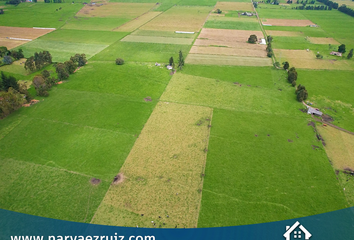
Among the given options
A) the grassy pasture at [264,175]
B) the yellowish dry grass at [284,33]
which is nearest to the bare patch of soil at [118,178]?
the grassy pasture at [264,175]

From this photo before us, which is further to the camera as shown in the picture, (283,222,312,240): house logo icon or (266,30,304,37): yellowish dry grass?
(266,30,304,37): yellowish dry grass

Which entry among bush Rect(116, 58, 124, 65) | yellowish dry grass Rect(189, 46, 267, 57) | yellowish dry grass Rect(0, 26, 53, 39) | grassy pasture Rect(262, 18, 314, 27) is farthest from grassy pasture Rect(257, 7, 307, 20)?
yellowish dry grass Rect(0, 26, 53, 39)

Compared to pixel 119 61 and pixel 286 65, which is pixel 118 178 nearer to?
pixel 119 61

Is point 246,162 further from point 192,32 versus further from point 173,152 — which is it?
point 192,32

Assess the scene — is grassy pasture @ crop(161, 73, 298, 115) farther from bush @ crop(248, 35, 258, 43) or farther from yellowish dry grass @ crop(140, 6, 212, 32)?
yellowish dry grass @ crop(140, 6, 212, 32)

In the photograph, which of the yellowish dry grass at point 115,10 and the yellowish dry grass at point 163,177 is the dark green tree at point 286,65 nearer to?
the yellowish dry grass at point 163,177

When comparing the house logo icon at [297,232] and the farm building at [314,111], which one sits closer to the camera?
the house logo icon at [297,232]

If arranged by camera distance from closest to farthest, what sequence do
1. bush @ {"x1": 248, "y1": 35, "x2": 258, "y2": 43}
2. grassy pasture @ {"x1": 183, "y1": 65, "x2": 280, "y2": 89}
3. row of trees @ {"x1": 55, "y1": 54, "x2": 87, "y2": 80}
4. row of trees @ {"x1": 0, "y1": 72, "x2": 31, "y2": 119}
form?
row of trees @ {"x1": 0, "y1": 72, "x2": 31, "y2": 119} → grassy pasture @ {"x1": 183, "y1": 65, "x2": 280, "y2": 89} → row of trees @ {"x1": 55, "y1": 54, "x2": 87, "y2": 80} → bush @ {"x1": 248, "y1": 35, "x2": 258, "y2": 43}

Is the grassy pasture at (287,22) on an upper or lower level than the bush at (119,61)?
upper
